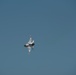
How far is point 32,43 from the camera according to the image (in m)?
39.9

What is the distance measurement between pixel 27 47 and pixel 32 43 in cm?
206

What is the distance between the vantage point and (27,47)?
134 feet
